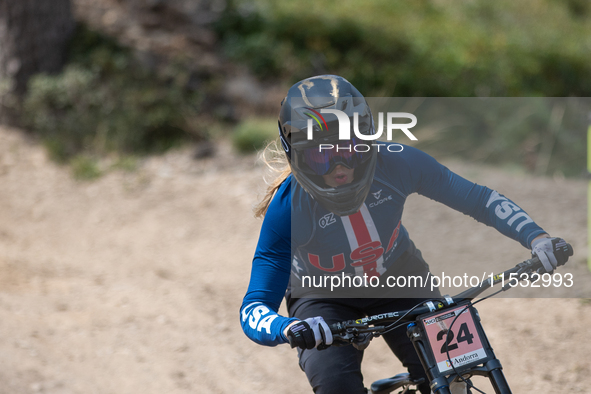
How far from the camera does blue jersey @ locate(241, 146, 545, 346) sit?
2561 millimetres

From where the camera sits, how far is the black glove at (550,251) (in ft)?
7.44

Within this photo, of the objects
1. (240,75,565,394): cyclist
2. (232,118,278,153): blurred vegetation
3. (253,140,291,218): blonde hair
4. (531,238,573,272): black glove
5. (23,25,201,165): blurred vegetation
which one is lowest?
(531,238,573,272): black glove

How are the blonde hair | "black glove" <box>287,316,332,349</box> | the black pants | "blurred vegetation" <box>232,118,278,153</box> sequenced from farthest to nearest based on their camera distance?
1. "blurred vegetation" <box>232,118,278,153</box>
2. the blonde hair
3. the black pants
4. "black glove" <box>287,316,332,349</box>

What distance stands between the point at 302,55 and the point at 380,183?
32.2 ft

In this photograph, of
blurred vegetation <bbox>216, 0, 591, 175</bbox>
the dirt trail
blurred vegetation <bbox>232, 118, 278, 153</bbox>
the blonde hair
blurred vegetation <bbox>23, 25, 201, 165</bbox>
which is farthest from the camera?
blurred vegetation <bbox>216, 0, 591, 175</bbox>

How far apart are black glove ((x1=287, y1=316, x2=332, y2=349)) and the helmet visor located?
2.14 ft

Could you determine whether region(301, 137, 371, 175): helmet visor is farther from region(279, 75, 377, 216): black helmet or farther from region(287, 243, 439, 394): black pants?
region(287, 243, 439, 394): black pants

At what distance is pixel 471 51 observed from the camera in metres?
13.6

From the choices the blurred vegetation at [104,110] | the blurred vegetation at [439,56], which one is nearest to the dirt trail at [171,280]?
the blurred vegetation at [104,110]

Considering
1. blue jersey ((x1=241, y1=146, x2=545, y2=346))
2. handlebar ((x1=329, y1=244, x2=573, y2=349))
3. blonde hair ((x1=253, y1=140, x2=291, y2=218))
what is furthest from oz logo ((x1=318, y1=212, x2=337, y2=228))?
handlebar ((x1=329, y1=244, x2=573, y2=349))

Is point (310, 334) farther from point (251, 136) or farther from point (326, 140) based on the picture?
point (251, 136)

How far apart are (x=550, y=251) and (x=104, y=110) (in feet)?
31.2

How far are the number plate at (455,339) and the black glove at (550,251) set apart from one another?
379 mm

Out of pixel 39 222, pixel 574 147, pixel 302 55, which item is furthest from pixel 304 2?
pixel 39 222
